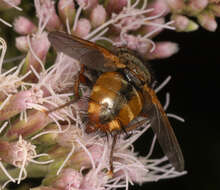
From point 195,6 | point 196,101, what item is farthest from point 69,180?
point 196,101

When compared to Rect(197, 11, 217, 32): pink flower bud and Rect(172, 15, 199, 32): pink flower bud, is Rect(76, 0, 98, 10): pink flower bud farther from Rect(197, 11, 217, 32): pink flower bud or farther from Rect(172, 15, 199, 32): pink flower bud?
Rect(197, 11, 217, 32): pink flower bud

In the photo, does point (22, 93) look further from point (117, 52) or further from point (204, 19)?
point (204, 19)

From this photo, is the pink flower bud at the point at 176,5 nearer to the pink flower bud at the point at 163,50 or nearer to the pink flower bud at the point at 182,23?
the pink flower bud at the point at 182,23

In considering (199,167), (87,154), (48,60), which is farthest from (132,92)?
(199,167)

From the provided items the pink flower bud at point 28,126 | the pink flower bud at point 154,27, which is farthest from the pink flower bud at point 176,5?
the pink flower bud at point 28,126

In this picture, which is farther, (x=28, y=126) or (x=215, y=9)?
(x=215, y=9)

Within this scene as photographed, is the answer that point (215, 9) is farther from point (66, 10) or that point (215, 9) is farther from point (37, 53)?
point (37, 53)
